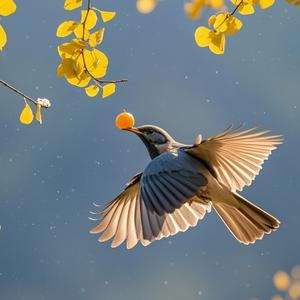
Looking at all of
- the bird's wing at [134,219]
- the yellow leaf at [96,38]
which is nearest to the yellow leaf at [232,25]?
the yellow leaf at [96,38]

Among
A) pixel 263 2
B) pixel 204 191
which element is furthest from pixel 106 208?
pixel 263 2

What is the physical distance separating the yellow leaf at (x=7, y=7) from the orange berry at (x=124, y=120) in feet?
2.88

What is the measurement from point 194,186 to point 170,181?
0.09 meters

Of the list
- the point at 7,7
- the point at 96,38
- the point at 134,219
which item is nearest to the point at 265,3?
the point at 96,38

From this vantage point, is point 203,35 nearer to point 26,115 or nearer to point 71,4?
point 71,4

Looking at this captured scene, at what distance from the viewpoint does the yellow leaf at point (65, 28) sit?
1.43 meters

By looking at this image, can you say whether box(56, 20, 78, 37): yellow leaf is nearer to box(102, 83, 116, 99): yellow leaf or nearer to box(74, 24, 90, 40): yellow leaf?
box(74, 24, 90, 40): yellow leaf

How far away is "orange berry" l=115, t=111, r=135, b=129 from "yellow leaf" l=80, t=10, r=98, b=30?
2.40 ft

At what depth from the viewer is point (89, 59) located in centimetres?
151

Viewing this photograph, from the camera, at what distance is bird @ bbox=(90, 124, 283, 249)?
2.12 metres

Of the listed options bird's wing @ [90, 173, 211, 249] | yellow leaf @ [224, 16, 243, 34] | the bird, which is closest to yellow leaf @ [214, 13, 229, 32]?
yellow leaf @ [224, 16, 243, 34]

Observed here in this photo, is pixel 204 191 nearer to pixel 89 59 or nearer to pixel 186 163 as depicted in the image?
pixel 186 163

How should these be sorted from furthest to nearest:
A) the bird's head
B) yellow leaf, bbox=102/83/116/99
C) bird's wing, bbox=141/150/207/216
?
the bird's head
bird's wing, bbox=141/150/207/216
yellow leaf, bbox=102/83/116/99

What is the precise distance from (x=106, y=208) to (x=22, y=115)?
108cm
